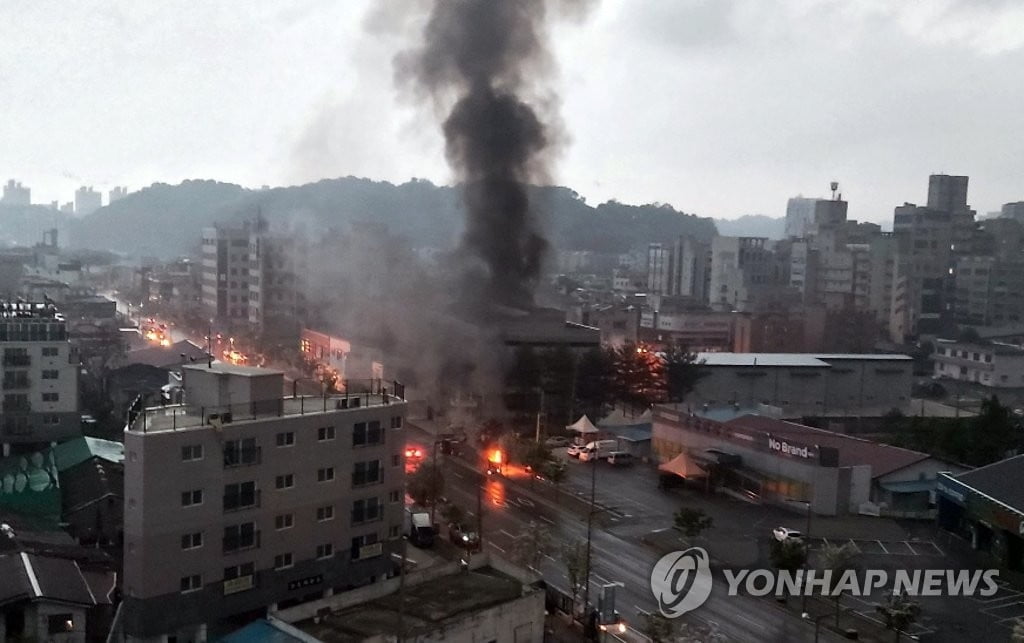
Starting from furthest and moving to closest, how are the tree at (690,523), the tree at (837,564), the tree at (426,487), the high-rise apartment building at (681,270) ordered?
the high-rise apartment building at (681,270) → the tree at (426,487) → the tree at (690,523) → the tree at (837,564)

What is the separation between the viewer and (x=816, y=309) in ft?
125

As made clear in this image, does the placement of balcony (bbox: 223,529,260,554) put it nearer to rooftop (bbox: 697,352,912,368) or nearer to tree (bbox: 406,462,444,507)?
tree (bbox: 406,462,444,507)

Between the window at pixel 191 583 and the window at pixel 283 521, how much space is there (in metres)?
0.95

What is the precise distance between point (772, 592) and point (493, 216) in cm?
1677

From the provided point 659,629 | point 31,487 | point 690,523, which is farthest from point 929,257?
point 31,487

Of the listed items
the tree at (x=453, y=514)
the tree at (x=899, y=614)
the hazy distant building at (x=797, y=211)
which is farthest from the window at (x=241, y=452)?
the hazy distant building at (x=797, y=211)

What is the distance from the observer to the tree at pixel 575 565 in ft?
35.9

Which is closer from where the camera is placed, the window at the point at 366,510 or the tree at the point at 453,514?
the window at the point at 366,510

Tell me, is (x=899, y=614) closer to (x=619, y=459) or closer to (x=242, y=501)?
(x=242, y=501)

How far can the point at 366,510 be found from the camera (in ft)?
36.2

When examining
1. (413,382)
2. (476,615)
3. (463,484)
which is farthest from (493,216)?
(476,615)

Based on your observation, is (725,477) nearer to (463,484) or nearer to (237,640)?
(463,484)

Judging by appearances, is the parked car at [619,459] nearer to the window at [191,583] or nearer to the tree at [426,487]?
the tree at [426,487]

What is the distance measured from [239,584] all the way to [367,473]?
1918 mm
